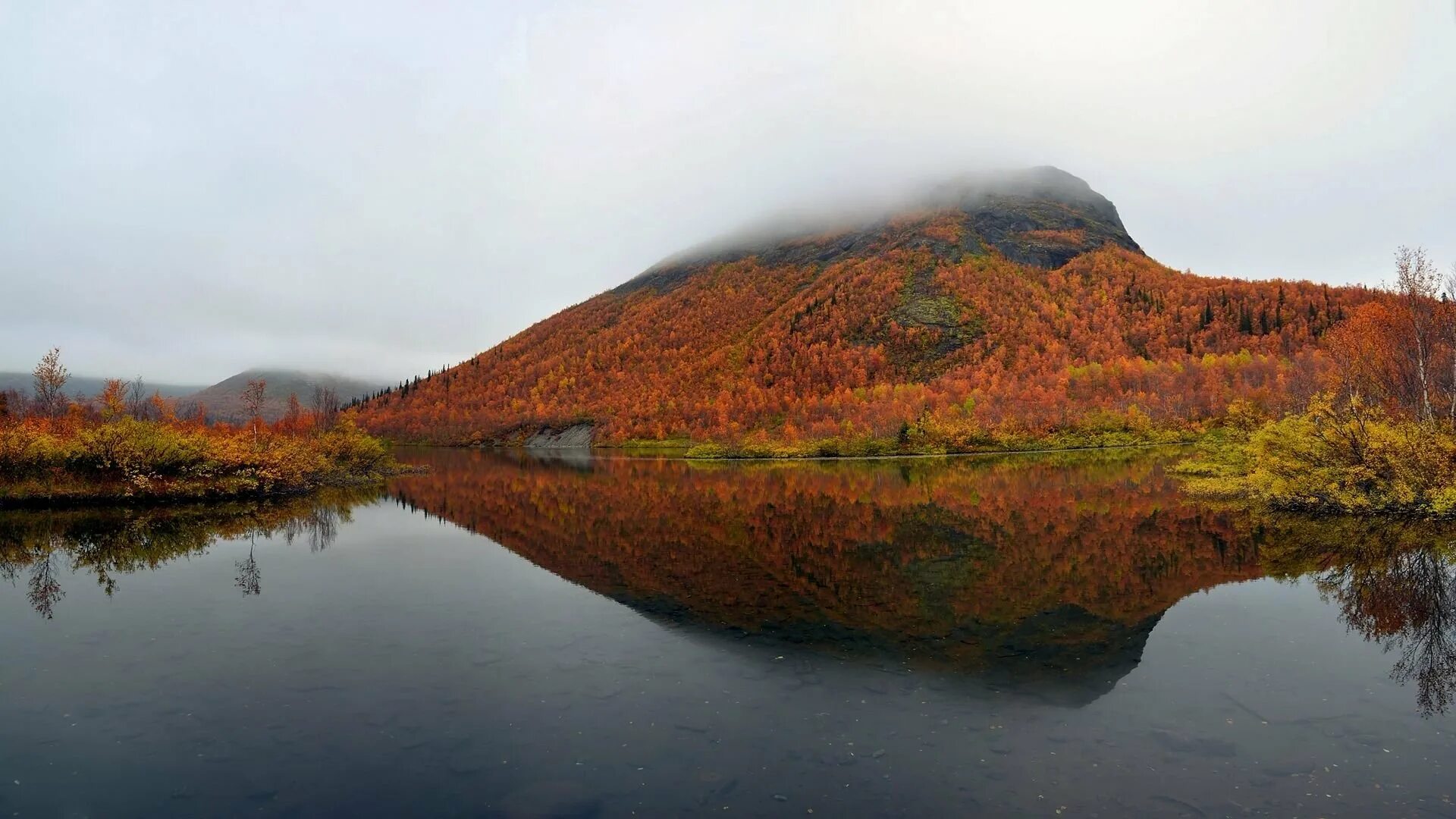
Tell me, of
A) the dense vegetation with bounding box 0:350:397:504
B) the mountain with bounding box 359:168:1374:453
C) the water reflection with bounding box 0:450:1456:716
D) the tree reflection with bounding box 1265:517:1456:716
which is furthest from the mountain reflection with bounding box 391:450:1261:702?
the mountain with bounding box 359:168:1374:453

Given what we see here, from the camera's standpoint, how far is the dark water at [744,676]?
845 cm

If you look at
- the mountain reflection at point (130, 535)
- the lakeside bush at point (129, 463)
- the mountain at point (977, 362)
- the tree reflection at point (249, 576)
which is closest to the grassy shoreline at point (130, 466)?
the lakeside bush at point (129, 463)

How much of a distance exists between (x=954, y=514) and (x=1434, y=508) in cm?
1739

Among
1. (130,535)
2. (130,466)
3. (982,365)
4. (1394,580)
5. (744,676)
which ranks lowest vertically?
(1394,580)

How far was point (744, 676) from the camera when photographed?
12.5 m

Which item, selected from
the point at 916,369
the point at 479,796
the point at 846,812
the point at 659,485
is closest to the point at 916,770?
the point at 846,812

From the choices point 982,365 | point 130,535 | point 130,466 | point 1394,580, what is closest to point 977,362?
point 982,365

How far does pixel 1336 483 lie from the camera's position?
27.0 meters

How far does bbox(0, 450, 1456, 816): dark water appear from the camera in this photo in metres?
8.45

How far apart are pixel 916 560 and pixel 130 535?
106 feet

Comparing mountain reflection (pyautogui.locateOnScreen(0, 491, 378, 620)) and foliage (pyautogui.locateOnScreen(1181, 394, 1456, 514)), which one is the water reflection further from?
foliage (pyautogui.locateOnScreen(1181, 394, 1456, 514))

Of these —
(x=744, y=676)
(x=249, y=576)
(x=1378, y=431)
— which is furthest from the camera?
(x=1378, y=431)

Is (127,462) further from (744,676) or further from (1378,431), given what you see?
(1378,431)

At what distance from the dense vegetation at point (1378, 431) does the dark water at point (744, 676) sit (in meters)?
2.30
